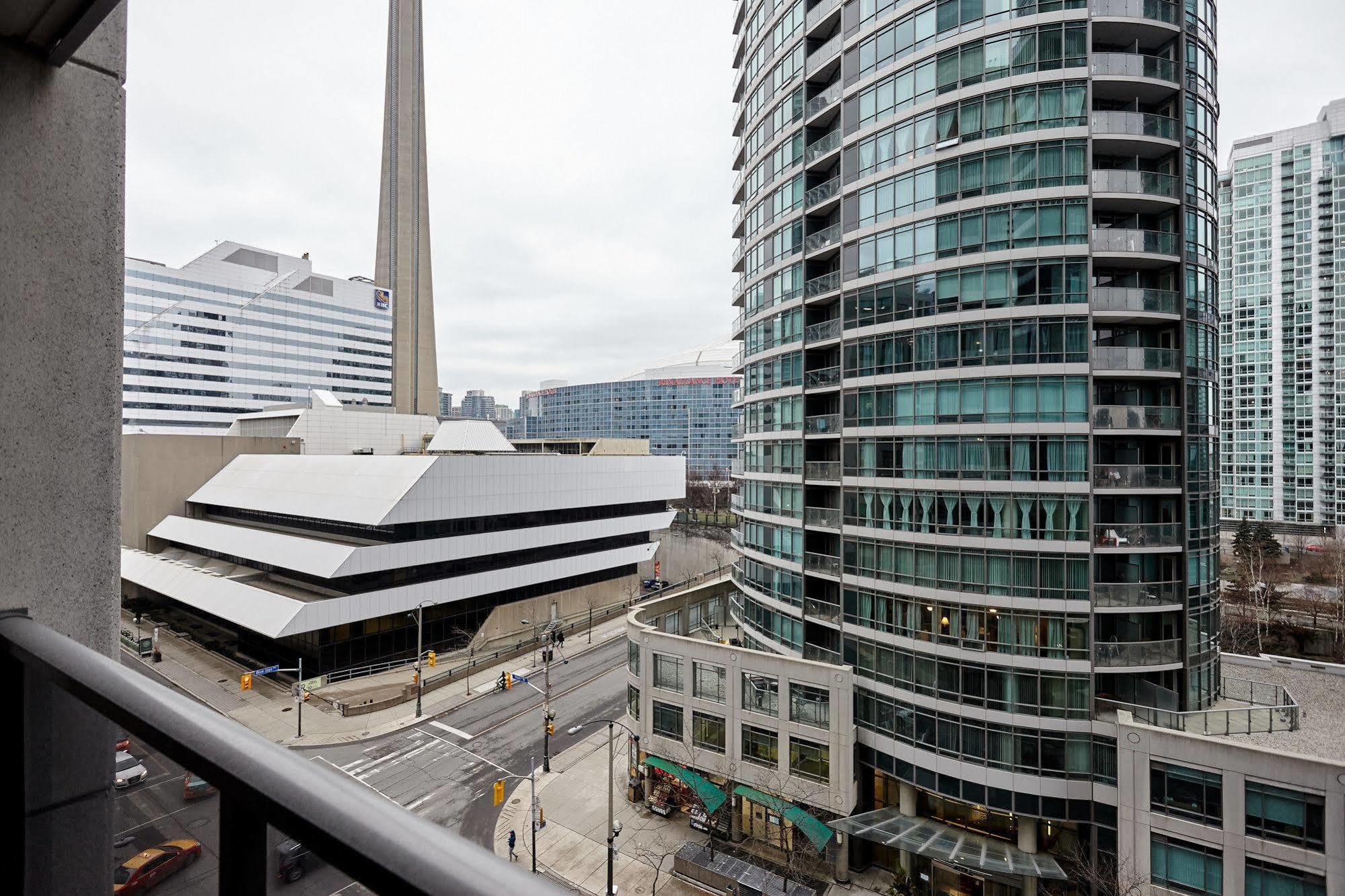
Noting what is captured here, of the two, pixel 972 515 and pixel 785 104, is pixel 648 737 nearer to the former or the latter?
pixel 972 515

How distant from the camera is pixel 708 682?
27.1m

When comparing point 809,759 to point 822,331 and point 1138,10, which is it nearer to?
point 822,331

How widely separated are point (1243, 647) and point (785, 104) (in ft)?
132

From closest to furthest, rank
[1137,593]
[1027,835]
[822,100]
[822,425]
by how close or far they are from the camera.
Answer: [1027,835]
[1137,593]
[822,425]
[822,100]

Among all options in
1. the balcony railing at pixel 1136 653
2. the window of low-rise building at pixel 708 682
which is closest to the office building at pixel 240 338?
the window of low-rise building at pixel 708 682

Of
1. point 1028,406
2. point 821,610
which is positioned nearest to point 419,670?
point 821,610

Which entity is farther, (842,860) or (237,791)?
(842,860)

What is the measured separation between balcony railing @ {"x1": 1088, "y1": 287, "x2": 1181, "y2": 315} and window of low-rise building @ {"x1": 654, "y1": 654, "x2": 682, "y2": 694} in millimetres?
20877

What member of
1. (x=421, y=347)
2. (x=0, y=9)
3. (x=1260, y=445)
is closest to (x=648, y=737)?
(x=0, y=9)

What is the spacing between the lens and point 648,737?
28.5m

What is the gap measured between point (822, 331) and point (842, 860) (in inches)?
822

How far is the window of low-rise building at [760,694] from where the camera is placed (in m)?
25.6

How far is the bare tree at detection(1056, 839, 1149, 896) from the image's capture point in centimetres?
1969

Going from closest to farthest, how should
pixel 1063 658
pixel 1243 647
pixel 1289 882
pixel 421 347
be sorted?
pixel 1289 882 → pixel 1063 658 → pixel 1243 647 → pixel 421 347
